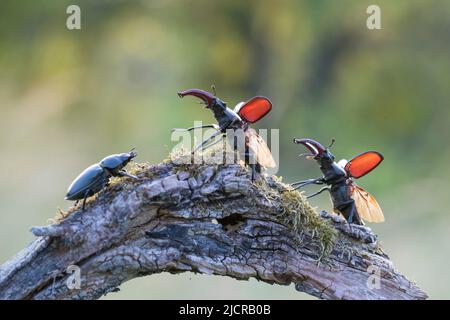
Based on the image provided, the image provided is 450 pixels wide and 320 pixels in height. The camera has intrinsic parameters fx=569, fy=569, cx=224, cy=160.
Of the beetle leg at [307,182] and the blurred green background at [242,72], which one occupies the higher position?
the blurred green background at [242,72]

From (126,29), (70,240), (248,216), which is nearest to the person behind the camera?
(70,240)

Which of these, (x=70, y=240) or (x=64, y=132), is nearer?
(x=70, y=240)

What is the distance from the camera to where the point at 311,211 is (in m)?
2.08

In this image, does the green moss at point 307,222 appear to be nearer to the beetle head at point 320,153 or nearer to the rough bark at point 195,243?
the rough bark at point 195,243

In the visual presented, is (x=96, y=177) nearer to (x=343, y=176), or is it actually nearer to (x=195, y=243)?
(x=195, y=243)

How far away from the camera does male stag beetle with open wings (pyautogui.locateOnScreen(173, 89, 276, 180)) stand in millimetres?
2107

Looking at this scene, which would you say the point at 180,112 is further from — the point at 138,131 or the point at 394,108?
the point at 394,108

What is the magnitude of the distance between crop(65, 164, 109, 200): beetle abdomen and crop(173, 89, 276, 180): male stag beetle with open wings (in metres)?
0.34

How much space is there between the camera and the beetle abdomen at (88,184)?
1.93 meters

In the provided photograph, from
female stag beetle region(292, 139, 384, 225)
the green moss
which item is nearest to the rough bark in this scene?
the green moss

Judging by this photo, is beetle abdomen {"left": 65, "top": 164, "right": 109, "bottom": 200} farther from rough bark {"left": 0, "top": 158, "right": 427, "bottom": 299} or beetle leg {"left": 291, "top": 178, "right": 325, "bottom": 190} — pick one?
beetle leg {"left": 291, "top": 178, "right": 325, "bottom": 190}

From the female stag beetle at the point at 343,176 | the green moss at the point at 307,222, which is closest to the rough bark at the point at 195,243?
the green moss at the point at 307,222

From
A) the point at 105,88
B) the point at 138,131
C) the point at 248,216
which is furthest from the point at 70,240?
the point at 105,88

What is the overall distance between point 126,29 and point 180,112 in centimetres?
118
